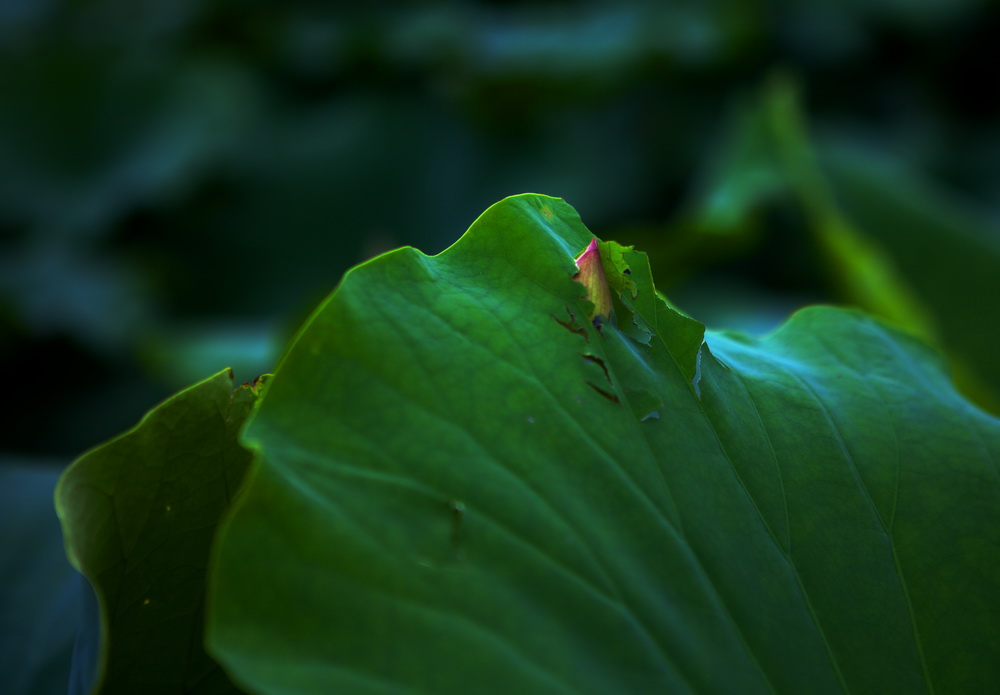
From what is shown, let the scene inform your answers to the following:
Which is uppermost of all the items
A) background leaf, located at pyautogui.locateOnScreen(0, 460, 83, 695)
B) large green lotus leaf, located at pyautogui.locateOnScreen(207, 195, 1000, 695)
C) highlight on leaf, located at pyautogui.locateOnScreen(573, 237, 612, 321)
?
highlight on leaf, located at pyautogui.locateOnScreen(573, 237, 612, 321)

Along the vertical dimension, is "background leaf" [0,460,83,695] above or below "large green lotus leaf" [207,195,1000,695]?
below

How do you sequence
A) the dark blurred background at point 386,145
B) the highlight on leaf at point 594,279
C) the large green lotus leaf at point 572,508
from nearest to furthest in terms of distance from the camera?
the large green lotus leaf at point 572,508 < the highlight on leaf at point 594,279 < the dark blurred background at point 386,145

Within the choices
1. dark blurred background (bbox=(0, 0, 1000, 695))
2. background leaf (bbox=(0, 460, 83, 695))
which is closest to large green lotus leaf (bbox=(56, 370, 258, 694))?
background leaf (bbox=(0, 460, 83, 695))

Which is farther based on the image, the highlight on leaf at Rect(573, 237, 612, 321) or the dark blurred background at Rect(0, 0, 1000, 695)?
the dark blurred background at Rect(0, 0, 1000, 695)

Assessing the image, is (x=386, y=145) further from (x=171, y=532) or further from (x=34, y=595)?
(x=171, y=532)

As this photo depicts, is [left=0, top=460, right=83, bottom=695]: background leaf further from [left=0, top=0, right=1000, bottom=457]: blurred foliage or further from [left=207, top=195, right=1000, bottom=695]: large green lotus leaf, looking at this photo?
[left=0, top=0, right=1000, bottom=457]: blurred foliage

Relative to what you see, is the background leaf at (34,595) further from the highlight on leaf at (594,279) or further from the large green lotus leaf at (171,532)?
the highlight on leaf at (594,279)

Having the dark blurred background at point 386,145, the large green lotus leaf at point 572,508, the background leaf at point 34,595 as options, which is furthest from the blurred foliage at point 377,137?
the large green lotus leaf at point 572,508
